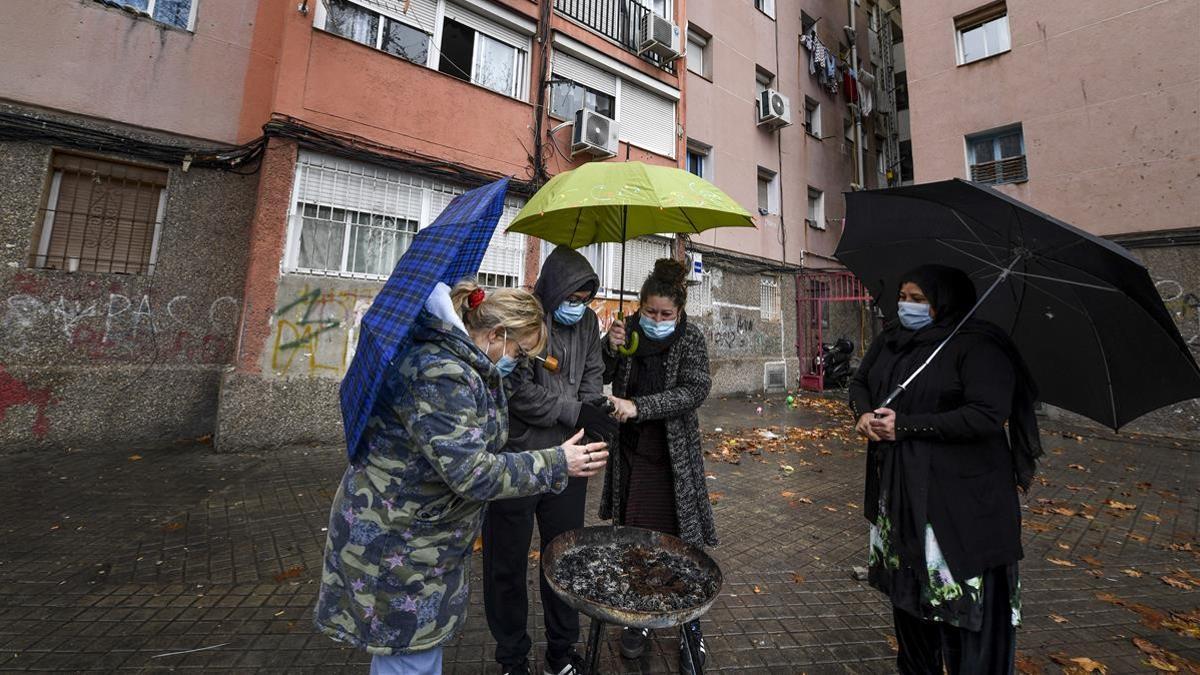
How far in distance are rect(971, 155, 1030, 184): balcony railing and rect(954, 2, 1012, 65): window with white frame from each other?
2564 mm

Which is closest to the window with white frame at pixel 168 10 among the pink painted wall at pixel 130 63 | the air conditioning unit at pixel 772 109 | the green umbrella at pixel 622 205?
the pink painted wall at pixel 130 63

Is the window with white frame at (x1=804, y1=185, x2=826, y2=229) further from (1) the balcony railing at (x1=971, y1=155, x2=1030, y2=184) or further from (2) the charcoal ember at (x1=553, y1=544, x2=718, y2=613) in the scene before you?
(2) the charcoal ember at (x1=553, y1=544, x2=718, y2=613)

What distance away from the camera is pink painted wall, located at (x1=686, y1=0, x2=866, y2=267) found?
12328mm

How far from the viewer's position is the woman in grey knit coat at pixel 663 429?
97.7 inches

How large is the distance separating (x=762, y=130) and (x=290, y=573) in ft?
47.7

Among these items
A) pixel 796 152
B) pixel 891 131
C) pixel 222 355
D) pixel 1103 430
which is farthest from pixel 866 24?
pixel 222 355

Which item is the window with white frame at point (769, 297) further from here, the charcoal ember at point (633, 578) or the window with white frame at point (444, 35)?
the charcoal ember at point (633, 578)

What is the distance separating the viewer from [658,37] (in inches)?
400

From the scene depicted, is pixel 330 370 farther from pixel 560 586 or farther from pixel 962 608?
pixel 962 608

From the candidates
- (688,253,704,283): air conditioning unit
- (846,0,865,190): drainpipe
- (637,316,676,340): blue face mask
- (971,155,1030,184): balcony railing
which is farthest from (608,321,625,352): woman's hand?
(846,0,865,190): drainpipe

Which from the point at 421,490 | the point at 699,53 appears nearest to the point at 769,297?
the point at 699,53

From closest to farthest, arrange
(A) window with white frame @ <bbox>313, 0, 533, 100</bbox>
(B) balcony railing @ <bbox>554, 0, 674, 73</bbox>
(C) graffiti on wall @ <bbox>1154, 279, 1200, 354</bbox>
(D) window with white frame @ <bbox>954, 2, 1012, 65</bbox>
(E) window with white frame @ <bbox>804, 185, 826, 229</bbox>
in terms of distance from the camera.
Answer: (A) window with white frame @ <bbox>313, 0, 533, 100</bbox> → (C) graffiti on wall @ <bbox>1154, 279, 1200, 354</bbox> → (B) balcony railing @ <bbox>554, 0, 674, 73</bbox> → (D) window with white frame @ <bbox>954, 2, 1012, 65</bbox> → (E) window with white frame @ <bbox>804, 185, 826, 229</bbox>

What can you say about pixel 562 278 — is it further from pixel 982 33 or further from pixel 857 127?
pixel 857 127

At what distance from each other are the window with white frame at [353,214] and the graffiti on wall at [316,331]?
0.36 m
